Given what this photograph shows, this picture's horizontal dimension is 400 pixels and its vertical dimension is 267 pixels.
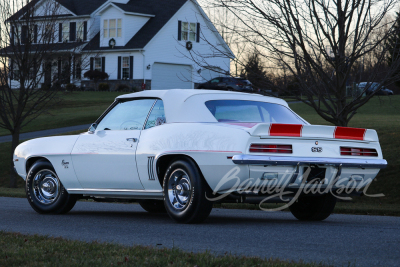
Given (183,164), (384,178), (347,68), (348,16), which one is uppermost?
(348,16)

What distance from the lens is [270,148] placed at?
21.9 ft

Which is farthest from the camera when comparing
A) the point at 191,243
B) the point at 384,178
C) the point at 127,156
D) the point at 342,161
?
the point at 384,178

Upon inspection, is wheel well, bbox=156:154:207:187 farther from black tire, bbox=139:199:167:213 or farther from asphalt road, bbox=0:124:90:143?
asphalt road, bbox=0:124:90:143

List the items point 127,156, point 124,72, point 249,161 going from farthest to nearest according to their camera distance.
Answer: point 124,72 < point 127,156 < point 249,161

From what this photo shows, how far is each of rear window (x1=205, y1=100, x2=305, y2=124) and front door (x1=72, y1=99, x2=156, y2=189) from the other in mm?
929

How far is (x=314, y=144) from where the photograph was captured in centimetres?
688

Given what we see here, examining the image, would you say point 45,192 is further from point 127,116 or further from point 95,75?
point 95,75

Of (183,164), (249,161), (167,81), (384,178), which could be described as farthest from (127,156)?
(167,81)

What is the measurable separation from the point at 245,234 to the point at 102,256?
1.96 m

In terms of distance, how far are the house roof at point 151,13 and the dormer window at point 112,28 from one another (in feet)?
3.66

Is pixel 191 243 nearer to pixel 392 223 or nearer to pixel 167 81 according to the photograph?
pixel 392 223

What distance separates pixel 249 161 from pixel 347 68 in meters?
6.35

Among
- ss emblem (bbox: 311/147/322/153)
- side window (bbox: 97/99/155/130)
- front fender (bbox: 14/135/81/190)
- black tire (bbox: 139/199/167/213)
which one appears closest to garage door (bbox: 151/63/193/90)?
black tire (bbox: 139/199/167/213)

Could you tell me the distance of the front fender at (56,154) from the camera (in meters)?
8.70
